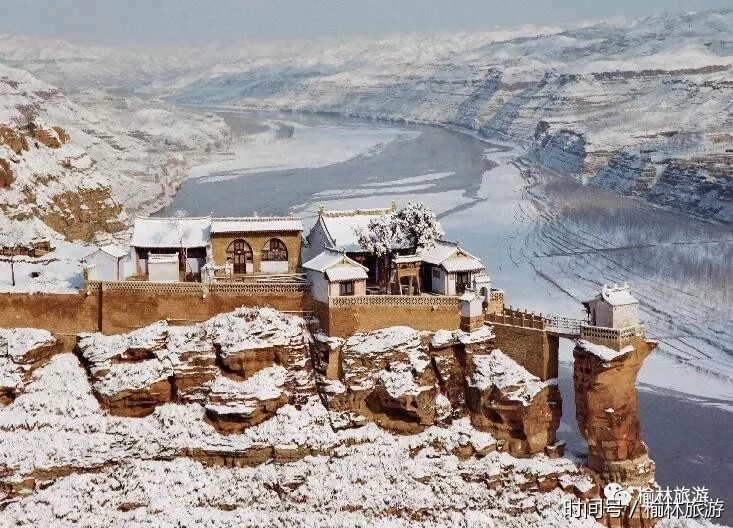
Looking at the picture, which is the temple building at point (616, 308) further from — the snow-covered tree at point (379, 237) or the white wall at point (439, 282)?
the snow-covered tree at point (379, 237)

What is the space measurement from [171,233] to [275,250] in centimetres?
403

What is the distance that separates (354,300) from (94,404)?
9.29m

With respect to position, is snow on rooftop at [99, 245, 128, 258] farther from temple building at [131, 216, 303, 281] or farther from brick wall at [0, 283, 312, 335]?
brick wall at [0, 283, 312, 335]

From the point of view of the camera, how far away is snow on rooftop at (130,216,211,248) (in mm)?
37250

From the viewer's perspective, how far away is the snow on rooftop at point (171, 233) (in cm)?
3725

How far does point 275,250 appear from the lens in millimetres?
37906

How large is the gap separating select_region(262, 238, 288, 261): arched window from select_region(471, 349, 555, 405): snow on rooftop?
914cm

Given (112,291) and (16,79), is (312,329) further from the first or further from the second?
(16,79)

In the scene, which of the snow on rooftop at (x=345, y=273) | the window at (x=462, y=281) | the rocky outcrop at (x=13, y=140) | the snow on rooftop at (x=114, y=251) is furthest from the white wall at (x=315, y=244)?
the rocky outcrop at (x=13, y=140)

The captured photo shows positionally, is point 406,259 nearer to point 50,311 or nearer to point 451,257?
point 451,257

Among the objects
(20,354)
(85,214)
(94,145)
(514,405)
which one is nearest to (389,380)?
(514,405)

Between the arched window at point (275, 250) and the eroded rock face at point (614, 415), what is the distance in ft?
40.1

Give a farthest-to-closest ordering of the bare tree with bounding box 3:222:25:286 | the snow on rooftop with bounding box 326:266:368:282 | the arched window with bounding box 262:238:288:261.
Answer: the arched window with bounding box 262:238:288:261
the bare tree with bounding box 3:222:25:286
the snow on rooftop with bounding box 326:266:368:282

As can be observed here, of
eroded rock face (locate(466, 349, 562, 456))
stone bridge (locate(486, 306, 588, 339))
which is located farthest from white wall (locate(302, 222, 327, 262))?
eroded rock face (locate(466, 349, 562, 456))
